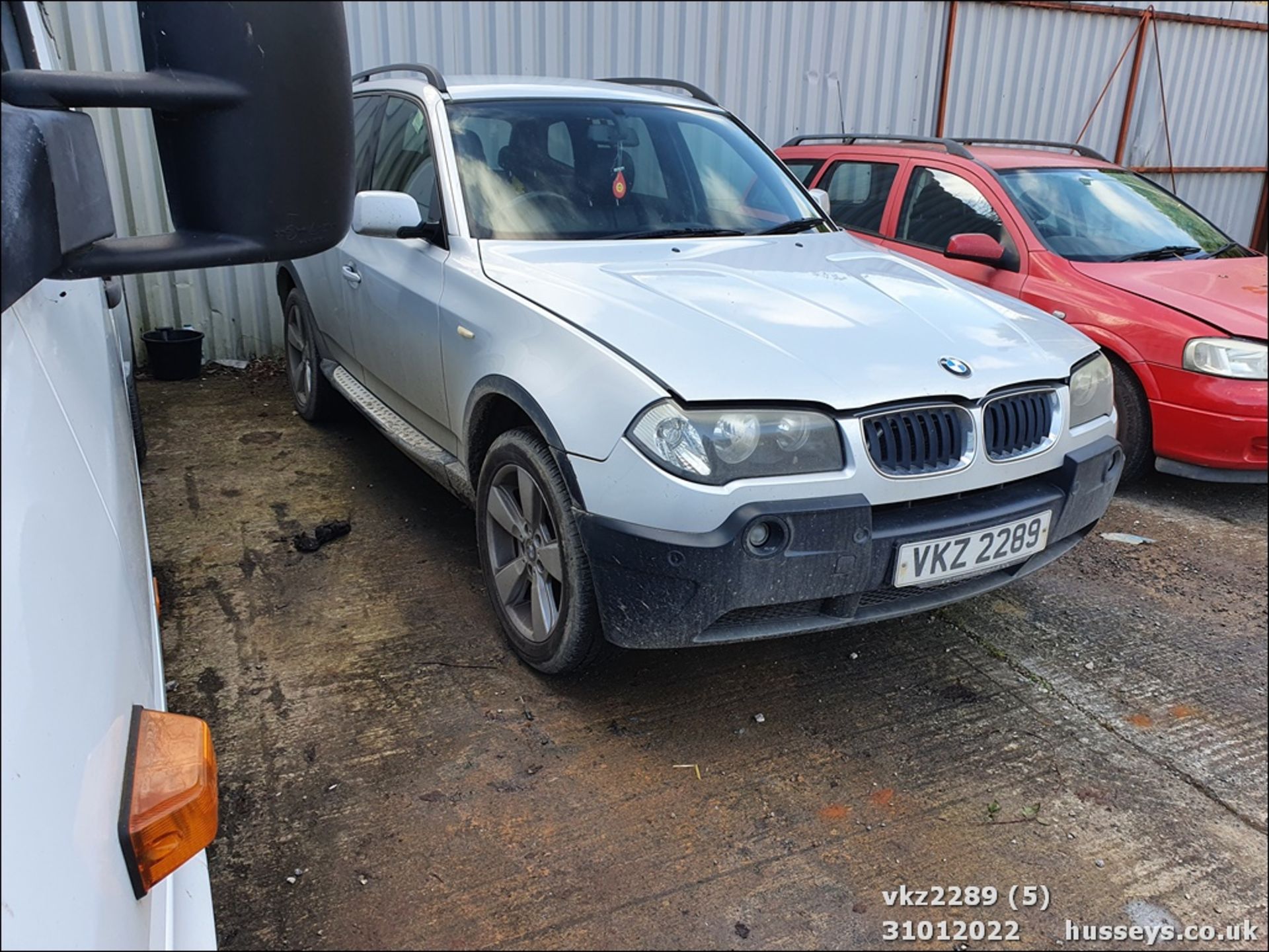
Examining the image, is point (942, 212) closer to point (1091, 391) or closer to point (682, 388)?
point (1091, 391)

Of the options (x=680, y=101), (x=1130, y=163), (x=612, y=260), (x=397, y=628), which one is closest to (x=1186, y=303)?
(x=680, y=101)

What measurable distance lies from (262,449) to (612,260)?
2.59 metres

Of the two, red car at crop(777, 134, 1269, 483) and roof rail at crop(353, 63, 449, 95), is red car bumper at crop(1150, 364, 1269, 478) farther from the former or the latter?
roof rail at crop(353, 63, 449, 95)

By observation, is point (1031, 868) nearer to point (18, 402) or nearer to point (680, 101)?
point (18, 402)

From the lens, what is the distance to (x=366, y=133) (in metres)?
4.25

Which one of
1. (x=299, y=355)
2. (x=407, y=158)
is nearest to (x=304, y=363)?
(x=299, y=355)

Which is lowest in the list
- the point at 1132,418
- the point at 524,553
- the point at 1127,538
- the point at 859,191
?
the point at 1127,538

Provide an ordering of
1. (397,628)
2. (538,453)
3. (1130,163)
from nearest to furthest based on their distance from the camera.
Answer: (538,453), (397,628), (1130,163)

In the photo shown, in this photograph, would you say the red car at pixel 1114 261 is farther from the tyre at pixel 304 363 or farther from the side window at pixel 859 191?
the tyre at pixel 304 363

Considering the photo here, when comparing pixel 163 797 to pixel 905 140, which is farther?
pixel 905 140

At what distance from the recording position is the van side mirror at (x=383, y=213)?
312 cm

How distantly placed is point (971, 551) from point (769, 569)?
617mm

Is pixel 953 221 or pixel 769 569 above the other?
pixel 953 221

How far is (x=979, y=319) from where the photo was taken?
9.53ft
